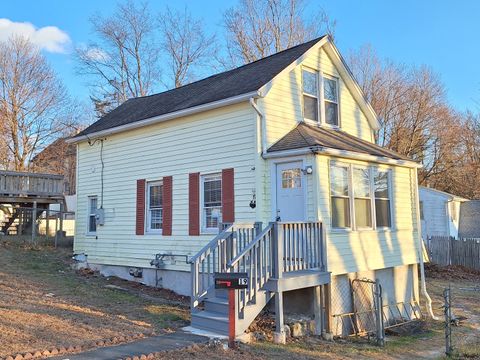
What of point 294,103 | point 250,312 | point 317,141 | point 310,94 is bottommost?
point 250,312

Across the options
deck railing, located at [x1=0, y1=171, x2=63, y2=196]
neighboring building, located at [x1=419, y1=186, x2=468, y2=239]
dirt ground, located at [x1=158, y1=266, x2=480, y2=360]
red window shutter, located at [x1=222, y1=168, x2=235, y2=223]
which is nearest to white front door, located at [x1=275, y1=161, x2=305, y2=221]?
red window shutter, located at [x1=222, y1=168, x2=235, y2=223]

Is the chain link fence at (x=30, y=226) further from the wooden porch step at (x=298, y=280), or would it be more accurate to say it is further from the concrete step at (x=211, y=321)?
the wooden porch step at (x=298, y=280)

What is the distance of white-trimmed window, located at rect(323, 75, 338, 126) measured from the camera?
41.1ft

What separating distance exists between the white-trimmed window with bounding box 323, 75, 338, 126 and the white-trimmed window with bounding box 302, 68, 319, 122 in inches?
14.2

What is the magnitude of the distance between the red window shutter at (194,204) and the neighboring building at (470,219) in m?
22.9

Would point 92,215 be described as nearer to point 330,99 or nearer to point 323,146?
point 330,99

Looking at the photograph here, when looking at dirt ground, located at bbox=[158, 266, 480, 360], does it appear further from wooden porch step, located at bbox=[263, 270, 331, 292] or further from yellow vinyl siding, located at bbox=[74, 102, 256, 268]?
yellow vinyl siding, located at bbox=[74, 102, 256, 268]

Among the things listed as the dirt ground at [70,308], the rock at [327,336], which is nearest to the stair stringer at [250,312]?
the dirt ground at [70,308]

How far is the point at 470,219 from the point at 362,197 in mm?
20999

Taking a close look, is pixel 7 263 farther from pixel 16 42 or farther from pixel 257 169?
pixel 16 42

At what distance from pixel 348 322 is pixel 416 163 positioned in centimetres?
488

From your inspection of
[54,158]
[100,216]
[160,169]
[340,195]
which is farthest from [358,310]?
[54,158]

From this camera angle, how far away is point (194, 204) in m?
11.7

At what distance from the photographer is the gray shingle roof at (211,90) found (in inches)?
441
